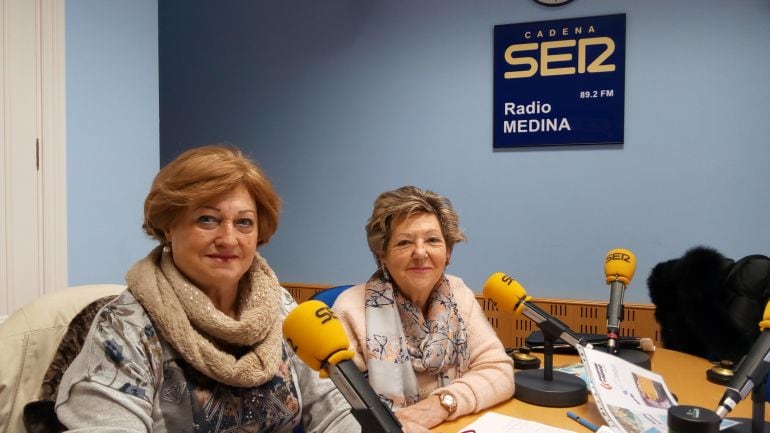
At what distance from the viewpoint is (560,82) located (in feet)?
9.47

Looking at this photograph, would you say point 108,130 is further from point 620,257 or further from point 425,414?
point 620,257

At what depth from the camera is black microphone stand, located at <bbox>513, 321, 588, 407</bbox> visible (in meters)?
1.62

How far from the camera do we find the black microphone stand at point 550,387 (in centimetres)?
162

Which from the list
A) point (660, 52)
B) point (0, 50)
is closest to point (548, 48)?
point (660, 52)

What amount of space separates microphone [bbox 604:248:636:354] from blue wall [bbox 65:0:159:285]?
1.73 meters

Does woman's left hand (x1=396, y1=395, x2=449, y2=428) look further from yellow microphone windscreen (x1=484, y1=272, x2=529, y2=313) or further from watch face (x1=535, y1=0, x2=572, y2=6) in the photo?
watch face (x1=535, y1=0, x2=572, y2=6)

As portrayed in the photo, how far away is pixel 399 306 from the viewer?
186 cm

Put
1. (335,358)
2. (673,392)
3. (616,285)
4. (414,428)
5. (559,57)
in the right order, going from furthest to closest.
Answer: (559,57) → (616,285) → (673,392) → (414,428) → (335,358)

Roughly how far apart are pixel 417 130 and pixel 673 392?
1.87m

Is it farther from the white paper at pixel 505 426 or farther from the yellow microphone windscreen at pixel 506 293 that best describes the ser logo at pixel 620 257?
the white paper at pixel 505 426

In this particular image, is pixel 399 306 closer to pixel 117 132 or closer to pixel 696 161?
pixel 117 132

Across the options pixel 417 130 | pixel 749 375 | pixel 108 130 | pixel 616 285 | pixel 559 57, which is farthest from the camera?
pixel 417 130

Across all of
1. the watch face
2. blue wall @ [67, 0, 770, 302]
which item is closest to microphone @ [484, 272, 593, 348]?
blue wall @ [67, 0, 770, 302]

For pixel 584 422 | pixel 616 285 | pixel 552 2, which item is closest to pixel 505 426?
pixel 584 422
